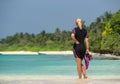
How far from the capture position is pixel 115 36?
74.4m

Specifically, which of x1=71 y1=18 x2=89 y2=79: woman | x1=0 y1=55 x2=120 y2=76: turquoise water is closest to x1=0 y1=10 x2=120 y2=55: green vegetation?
x1=0 y1=55 x2=120 y2=76: turquoise water

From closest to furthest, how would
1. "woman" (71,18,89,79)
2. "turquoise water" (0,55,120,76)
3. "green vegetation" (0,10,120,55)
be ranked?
"woman" (71,18,89,79)
"turquoise water" (0,55,120,76)
"green vegetation" (0,10,120,55)

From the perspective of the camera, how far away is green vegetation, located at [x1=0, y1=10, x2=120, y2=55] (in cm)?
7606

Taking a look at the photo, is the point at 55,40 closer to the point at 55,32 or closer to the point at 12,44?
the point at 55,32

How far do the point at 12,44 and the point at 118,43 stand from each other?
6075 centimetres

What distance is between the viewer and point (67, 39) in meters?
109

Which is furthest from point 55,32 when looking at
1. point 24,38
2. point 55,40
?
point 24,38

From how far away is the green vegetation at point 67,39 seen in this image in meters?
76.1

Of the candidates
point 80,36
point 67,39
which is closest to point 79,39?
point 80,36

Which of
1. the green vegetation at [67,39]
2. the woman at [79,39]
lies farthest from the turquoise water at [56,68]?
the green vegetation at [67,39]

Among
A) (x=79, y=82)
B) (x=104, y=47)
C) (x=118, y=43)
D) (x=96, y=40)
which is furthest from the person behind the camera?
(x=96, y=40)

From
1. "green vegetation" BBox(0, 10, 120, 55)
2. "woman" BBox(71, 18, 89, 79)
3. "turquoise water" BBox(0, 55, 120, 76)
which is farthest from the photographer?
"green vegetation" BBox(0, 10, 120, 55)

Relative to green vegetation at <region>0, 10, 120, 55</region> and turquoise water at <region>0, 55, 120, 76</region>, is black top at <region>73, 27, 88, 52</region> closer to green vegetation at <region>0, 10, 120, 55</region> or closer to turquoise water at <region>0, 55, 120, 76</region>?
turquoise water at <region>0, 55, 120, 76</region>

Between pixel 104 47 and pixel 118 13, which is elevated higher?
pixel 118 13
